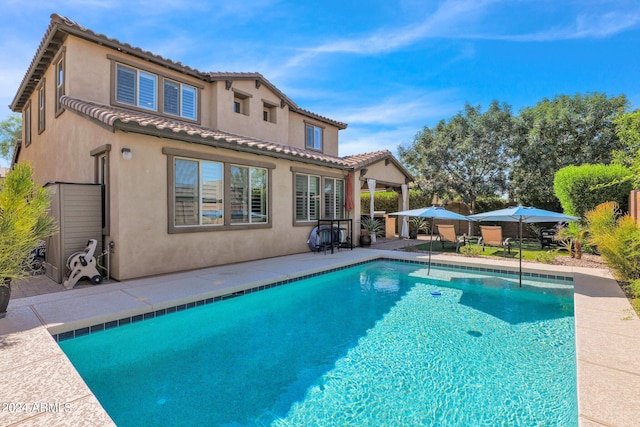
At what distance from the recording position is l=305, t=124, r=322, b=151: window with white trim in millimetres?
17688

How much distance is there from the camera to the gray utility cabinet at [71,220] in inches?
306

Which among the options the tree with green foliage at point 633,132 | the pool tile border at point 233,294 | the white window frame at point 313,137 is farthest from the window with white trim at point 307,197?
the tree with green foliage at point 633,132

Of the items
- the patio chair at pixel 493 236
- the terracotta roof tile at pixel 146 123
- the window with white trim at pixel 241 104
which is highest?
the window with white trim at pixel 241 104

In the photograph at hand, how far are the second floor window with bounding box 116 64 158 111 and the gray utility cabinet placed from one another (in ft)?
13.5

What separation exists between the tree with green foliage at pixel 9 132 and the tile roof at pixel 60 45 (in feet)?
82.3

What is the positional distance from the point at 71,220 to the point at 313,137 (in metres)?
12.7

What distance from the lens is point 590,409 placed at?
2930 mm

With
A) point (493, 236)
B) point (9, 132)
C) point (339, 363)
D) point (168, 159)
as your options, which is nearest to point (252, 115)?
point (168, 159)

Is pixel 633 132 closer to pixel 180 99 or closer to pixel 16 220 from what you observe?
pixel 16 220

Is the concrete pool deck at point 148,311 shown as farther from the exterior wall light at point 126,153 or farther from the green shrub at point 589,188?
the green shrub at point 589,188

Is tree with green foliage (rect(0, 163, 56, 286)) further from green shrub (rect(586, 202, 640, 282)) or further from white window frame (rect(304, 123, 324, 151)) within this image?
white window frame (rect(304, 123, 324, 151))

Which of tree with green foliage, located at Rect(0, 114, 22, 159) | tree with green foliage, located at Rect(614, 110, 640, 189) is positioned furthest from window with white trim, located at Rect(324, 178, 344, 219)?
tree with green foliage, located at Rect(0, 114, 22, 159)

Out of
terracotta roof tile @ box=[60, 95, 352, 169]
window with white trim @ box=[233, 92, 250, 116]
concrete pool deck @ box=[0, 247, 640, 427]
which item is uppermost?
window with white trim @ box=[233, 92, 250, 116]

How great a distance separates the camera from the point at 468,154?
1922 cm
